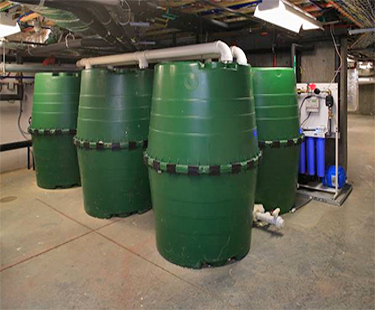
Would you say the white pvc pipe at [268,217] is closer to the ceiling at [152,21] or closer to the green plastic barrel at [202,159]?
the green plastic barrel at [202,159]

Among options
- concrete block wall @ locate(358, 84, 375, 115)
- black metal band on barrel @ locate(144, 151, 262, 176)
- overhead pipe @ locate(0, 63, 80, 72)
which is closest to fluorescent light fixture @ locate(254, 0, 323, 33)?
black metal band on barrel @ locate(144, 151, 262, 176)

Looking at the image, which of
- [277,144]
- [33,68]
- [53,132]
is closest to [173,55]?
[277,144]

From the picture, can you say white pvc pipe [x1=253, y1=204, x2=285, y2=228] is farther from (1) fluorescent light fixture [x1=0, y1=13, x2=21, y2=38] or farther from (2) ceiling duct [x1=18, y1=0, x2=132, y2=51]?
(1) fluorescent light fixture [x1=0, y1=13, x2=21, y2=38]

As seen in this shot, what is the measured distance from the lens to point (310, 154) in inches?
149

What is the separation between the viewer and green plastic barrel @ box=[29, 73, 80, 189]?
3.94 meters

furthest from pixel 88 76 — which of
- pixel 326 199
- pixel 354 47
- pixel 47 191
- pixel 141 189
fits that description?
pixel 354 47

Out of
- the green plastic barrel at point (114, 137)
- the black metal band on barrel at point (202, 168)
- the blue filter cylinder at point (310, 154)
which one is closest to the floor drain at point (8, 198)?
the green plastic barrel at point (114, 137)

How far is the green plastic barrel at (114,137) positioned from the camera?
295 centimetres

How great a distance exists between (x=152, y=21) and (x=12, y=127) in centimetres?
302

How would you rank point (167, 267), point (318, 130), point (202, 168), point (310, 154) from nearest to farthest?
point (202, 168) → point (167, 267) → point (318, 130) → point (310, 154)

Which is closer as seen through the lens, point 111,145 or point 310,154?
point 111,145

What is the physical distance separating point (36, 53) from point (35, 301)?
12.1 feet

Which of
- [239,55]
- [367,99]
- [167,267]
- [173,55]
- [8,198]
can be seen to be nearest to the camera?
[167,267]

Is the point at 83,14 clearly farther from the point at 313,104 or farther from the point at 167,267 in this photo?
the point at 313,104
